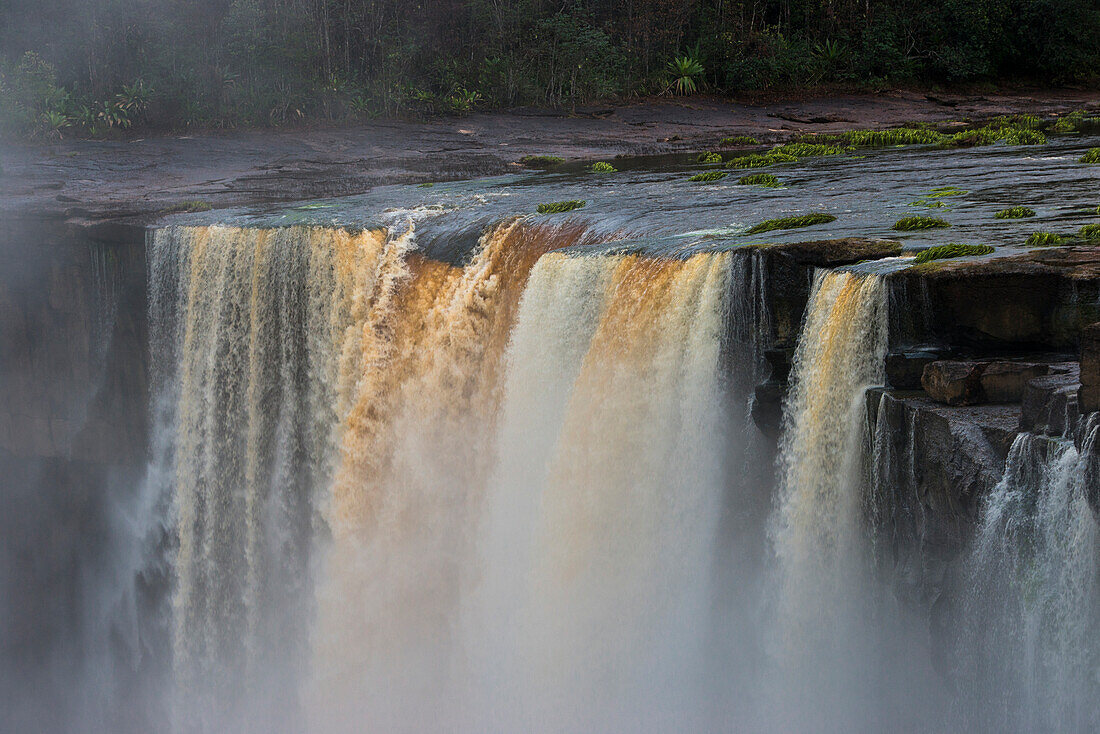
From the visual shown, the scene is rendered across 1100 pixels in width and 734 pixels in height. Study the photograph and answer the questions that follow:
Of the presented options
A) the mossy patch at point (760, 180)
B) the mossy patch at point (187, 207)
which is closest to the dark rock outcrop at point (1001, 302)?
the mossy patch at point (760, 180)

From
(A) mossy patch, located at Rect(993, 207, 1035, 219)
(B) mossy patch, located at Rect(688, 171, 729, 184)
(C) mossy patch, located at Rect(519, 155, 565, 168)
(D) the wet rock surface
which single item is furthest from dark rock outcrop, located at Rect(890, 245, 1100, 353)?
(C) mossy patch, located at Rect(519, 155, 565, 168)

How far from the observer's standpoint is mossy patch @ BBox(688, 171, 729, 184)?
20.1 metres

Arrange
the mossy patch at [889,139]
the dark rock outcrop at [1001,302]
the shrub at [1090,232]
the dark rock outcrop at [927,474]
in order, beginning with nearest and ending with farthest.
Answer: the dark rock outcrop at [927,474] < the dark rock outcrop at [1001,302] < the shrub at [1090,232] < the mossy patch at [889,139]

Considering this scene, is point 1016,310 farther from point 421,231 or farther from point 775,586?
point 421,231

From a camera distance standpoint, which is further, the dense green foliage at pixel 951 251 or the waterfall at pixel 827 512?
the dense green foliage at pixel 951 251

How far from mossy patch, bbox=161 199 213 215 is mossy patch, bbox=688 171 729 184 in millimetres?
10182

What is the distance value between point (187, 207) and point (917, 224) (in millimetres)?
15152

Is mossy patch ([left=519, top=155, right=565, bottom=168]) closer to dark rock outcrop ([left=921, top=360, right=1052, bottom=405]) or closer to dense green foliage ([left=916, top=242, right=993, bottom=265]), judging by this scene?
dense green foliage ([left=916, top=242, right=993, bottom=265])

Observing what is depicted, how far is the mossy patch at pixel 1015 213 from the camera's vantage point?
13.0 metres

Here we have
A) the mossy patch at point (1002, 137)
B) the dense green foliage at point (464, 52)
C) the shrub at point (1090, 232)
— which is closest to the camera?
the shrub at point (1090, 232)

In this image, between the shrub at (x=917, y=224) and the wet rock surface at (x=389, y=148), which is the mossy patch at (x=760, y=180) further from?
the wet rock surface at (x=389, y=148)

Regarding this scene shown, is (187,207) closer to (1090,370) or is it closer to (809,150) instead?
(809,150)

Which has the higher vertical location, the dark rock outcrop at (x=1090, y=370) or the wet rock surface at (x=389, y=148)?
the wet rock surface at (x=389, y=148)

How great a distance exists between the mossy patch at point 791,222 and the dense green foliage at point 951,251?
2766mm
